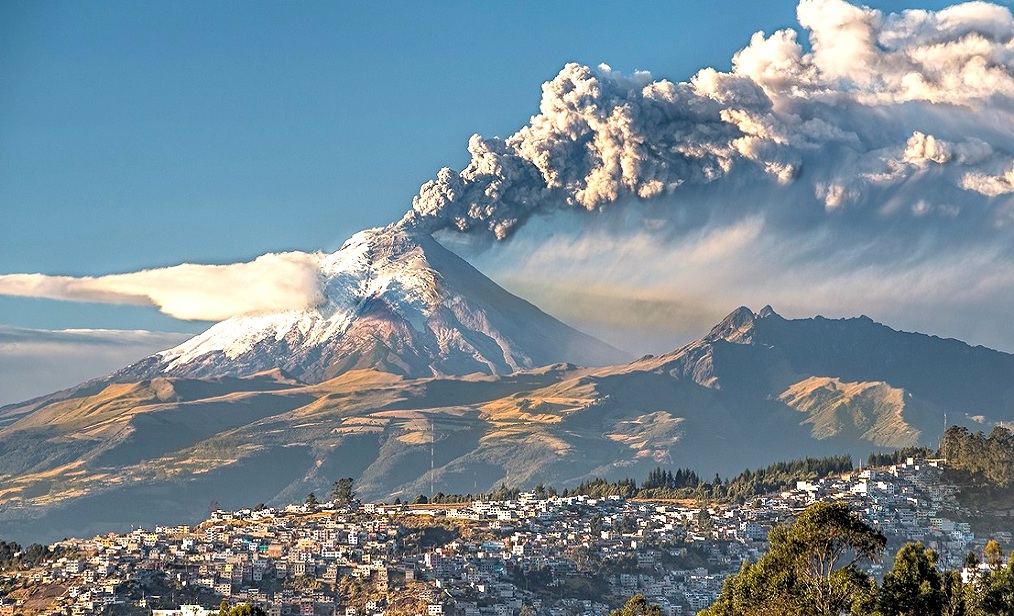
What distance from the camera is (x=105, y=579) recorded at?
176125mm

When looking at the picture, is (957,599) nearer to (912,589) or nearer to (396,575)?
(912,589)

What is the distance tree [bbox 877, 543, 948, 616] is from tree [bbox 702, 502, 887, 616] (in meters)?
1.66

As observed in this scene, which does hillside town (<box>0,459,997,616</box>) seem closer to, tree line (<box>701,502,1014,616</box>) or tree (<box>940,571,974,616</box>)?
tree line (<box>701,502,1014,616</box>)

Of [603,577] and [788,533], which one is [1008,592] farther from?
[603,577]

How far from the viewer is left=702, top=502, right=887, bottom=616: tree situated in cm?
7912

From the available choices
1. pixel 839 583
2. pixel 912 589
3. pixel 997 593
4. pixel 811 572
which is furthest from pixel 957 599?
pixel 839 583

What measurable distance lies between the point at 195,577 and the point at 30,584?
1601 cm

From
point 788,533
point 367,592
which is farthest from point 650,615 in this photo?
point 367,592

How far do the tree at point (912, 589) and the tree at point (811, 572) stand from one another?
1.66 m

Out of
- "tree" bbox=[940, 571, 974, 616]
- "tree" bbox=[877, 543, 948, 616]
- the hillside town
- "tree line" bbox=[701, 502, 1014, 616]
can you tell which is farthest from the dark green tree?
the hillside town

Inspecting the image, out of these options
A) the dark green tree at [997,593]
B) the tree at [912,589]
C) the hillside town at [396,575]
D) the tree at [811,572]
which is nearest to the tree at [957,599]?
the tree at [912,589]

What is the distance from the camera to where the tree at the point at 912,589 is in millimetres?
81438

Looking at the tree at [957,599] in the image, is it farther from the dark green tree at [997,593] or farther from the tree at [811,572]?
the tree at [811,572]

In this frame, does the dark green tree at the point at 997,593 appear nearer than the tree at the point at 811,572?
No
